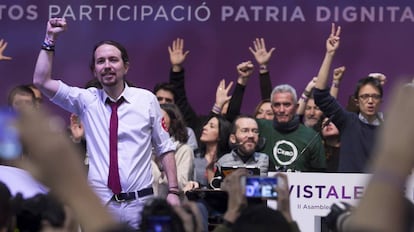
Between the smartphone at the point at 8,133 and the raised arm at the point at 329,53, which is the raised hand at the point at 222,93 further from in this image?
the smartphone at the point at 8,133

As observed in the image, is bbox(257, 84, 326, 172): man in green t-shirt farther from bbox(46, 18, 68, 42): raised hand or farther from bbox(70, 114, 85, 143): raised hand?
bbox(46, 18, 68, 42): raised hand

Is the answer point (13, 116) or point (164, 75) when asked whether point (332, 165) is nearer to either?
point (164, 75)

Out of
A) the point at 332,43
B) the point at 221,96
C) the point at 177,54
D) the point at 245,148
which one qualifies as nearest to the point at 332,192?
the point at 245,148

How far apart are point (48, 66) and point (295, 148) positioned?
2696 millimetres

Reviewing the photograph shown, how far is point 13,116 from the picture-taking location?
72.8 inches

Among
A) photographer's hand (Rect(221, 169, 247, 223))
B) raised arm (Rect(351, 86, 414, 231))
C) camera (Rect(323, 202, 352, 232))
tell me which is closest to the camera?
raised arm (Rect(351, 86, 414, 231))

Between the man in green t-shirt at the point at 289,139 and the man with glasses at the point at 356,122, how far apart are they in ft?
0.75

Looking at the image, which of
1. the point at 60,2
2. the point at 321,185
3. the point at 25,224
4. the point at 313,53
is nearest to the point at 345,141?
the point at 321,185

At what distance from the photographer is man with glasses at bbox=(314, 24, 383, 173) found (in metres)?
8.22

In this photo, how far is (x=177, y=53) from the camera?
10156mm

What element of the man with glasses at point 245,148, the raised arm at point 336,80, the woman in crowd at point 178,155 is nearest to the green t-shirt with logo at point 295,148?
the man with glasses at point 245,148

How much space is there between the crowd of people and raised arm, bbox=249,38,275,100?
0.01 m

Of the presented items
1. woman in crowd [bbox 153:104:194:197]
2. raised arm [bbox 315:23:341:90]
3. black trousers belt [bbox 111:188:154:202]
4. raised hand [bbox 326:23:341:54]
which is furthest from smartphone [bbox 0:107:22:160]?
raised hand [bbox 326:23:341:54]

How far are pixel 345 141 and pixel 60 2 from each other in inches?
143
